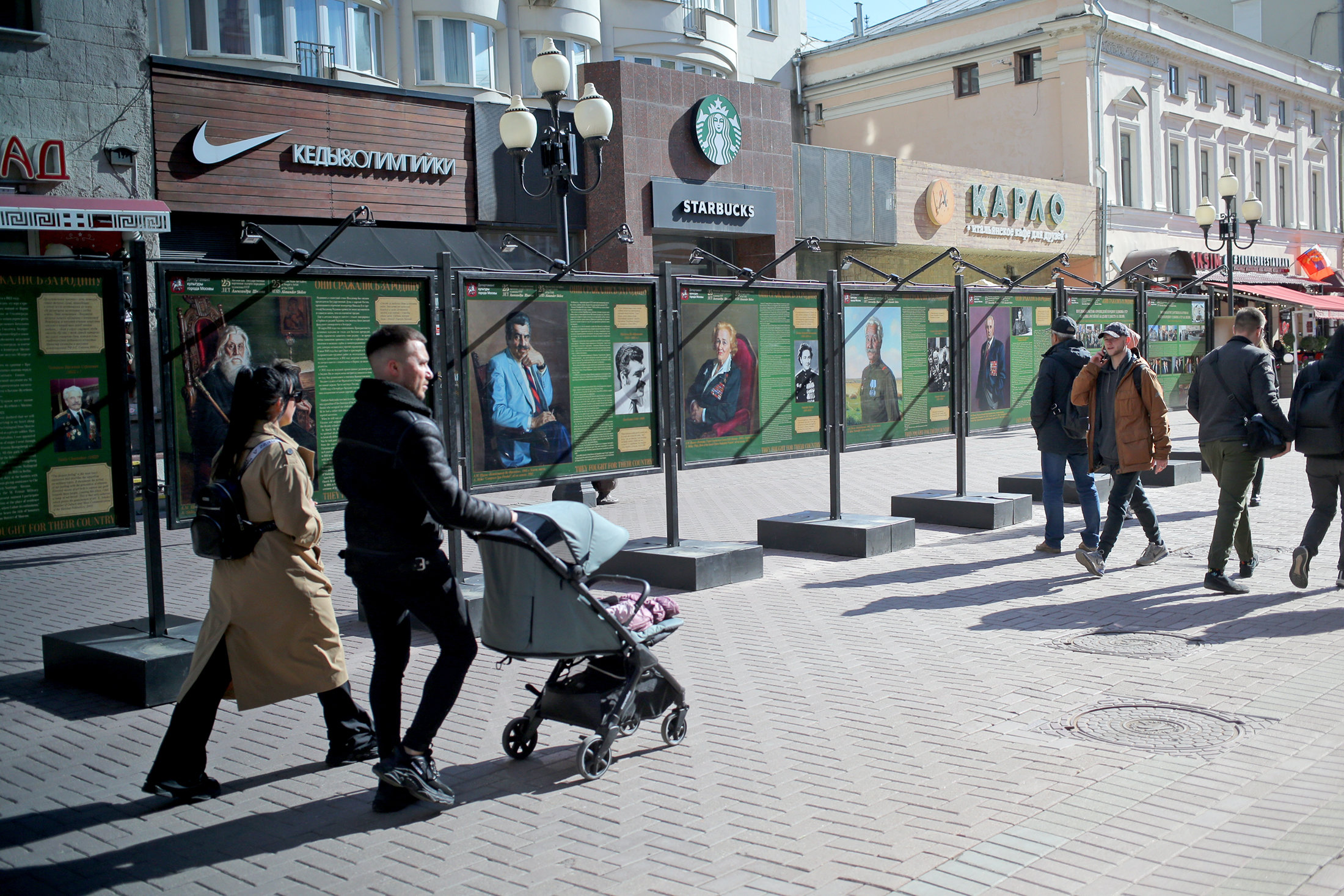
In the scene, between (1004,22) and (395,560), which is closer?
(395,560)

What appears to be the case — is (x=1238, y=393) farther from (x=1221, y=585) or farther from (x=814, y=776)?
(x=814, y=776)

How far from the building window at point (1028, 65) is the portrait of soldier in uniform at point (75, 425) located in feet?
107

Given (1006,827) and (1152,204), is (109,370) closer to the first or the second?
(1006,827)

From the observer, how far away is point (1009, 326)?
1243cm

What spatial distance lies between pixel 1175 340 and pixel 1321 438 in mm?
7951

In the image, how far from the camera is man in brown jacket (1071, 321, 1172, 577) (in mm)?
8852

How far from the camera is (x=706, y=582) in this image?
8.91 meters

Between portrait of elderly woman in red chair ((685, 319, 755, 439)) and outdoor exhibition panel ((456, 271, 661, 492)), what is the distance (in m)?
0.45

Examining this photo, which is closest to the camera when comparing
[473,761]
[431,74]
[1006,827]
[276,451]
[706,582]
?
[1006,827]

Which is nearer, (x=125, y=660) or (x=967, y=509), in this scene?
(x=125, y=660)

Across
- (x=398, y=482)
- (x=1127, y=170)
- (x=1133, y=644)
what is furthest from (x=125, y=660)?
(x=1127, y=170)

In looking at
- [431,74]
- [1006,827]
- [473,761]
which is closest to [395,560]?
[473,761]

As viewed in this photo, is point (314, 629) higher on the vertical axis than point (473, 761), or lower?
higher

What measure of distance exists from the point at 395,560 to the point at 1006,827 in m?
2.47
